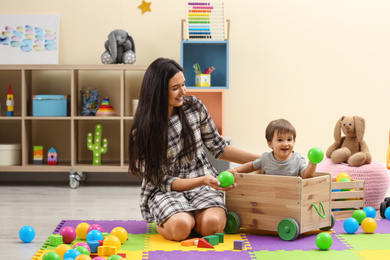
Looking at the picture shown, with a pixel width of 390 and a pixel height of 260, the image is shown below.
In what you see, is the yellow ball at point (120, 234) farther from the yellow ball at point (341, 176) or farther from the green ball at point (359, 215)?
the yellow ball at point (341, 176)

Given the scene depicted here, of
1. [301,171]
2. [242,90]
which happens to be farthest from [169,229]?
[242,90]

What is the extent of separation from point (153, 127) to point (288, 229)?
26.9 inches

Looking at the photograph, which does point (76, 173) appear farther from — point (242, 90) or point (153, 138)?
point (153, 138)

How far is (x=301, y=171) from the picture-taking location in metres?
2.31

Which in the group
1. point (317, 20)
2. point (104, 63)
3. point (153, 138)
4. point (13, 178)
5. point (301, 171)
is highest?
point (317, 20)

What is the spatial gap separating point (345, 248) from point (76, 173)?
2230mm

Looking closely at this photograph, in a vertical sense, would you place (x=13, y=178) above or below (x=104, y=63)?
below

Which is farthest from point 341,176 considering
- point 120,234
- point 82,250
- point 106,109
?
point 106,109

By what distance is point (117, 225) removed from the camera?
246 cm

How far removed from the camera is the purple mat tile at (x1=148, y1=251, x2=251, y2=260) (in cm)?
191

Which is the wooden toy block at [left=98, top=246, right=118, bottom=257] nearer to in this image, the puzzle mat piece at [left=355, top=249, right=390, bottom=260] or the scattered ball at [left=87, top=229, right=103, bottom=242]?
the scattered ball at [left=87, top=229, right=103, bottom=242]

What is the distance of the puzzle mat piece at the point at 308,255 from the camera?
1892 millimetres

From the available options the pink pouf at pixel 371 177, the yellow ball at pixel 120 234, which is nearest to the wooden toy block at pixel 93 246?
the yellow ball at pixel 120 234

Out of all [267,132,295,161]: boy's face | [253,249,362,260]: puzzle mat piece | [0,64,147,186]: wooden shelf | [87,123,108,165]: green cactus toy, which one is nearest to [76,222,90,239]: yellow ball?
[253,249,362,260]: puzzle mat piece
